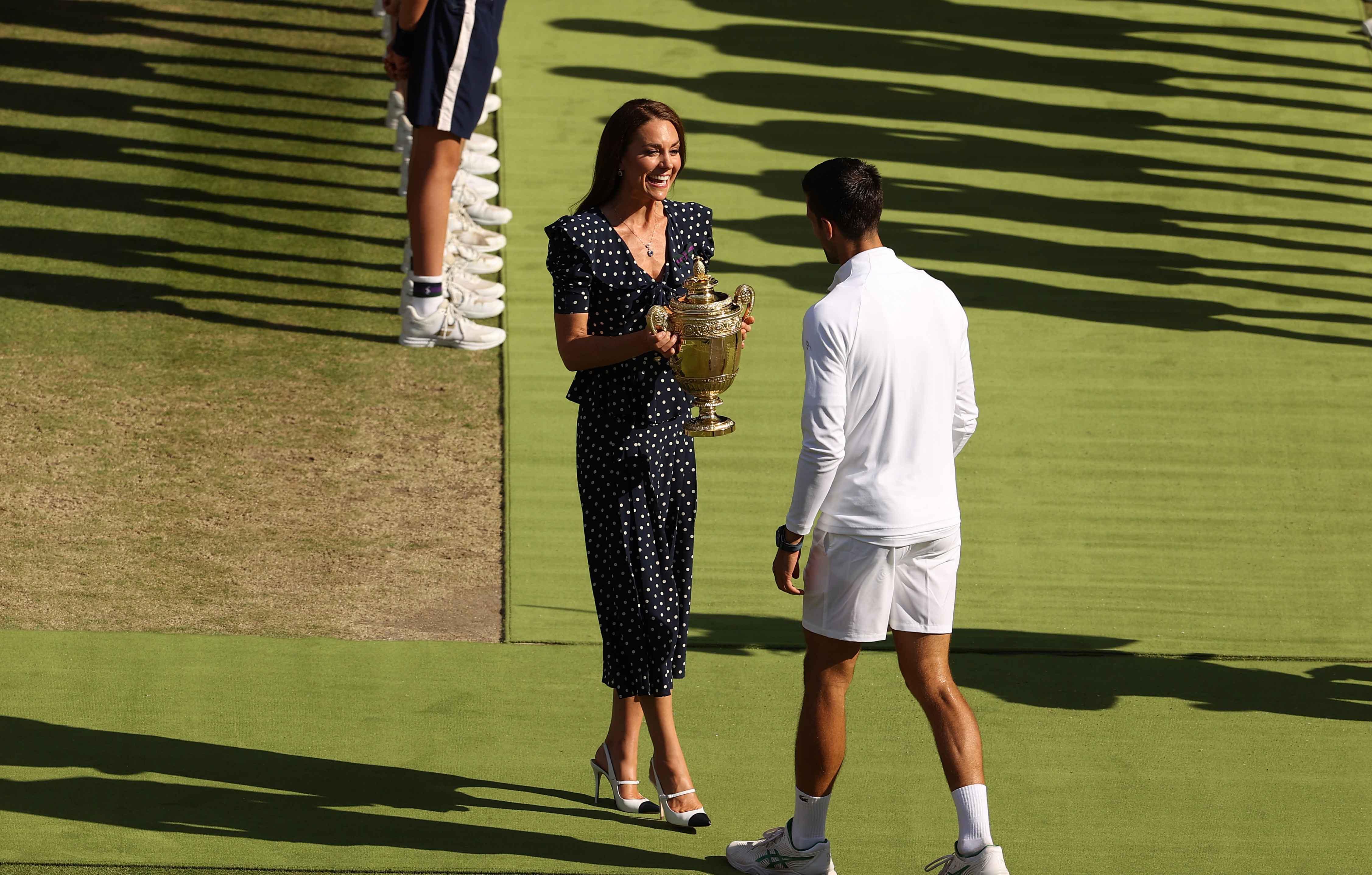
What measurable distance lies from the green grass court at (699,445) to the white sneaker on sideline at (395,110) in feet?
0.64

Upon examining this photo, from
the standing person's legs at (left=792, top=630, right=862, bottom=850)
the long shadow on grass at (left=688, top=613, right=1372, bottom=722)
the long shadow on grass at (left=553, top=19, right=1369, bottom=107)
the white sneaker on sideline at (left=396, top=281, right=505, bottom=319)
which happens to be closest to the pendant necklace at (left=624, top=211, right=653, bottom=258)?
the standing person's legs at (left=792, top=630, right=862, bottom=850)

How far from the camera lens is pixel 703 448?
7.42m

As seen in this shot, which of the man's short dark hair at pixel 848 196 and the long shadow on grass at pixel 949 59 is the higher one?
the long shadow on grass at pixel 949 59

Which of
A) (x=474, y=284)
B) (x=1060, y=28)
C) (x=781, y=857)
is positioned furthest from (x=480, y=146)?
(x=781, y=857)

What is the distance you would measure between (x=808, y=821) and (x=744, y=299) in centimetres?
138

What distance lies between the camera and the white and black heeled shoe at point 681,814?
493 cm

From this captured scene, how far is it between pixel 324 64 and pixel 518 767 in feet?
→ 21.8

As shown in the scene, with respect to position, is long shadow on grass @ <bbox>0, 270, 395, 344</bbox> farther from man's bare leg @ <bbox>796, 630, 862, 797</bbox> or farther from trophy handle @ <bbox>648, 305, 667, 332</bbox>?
man's bare leg @ <bbox>796, 630, 862, 797</bbox>

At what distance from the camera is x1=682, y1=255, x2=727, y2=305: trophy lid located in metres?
4.59

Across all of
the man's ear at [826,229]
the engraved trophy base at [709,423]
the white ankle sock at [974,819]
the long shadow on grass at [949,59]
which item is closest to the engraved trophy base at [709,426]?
the engraved trophy base at [709,423]

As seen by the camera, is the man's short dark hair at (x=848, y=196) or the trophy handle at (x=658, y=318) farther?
the trophy handle at (x=658, y=318)

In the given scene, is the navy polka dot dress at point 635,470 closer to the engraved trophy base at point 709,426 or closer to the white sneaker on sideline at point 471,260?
the engraved trophy base at point 709,426

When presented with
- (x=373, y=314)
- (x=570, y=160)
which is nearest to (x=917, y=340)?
(x=373, y=314)

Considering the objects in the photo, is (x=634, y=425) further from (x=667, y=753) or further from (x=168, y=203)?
(x=168, y=203)
